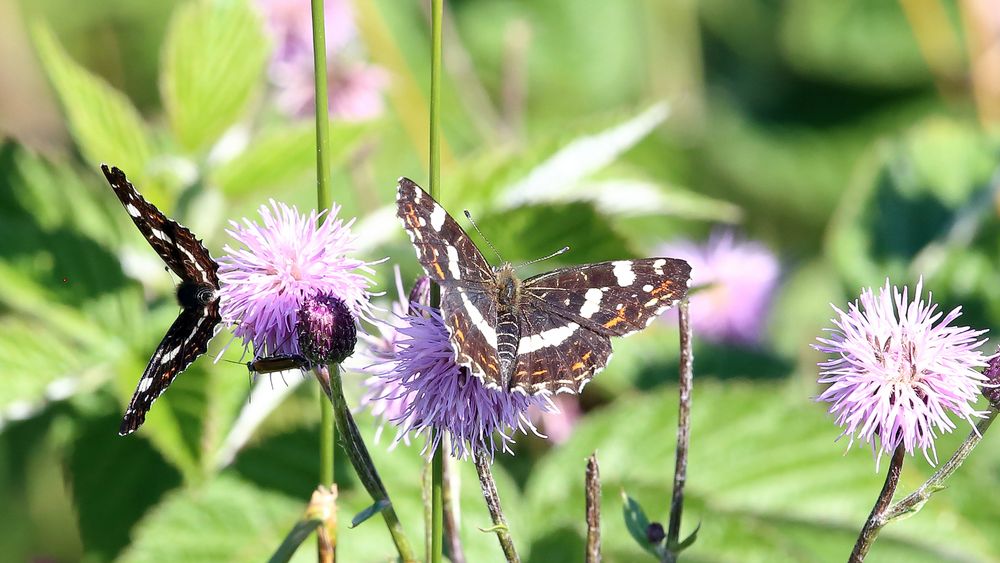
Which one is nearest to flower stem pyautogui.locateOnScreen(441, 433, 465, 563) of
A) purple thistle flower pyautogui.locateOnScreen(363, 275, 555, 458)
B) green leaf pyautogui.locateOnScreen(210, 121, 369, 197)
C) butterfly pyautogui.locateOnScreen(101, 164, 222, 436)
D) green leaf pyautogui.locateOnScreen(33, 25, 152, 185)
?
purple thistle flower pyautogui.locateOnScreen(363, 275, 555, 458)

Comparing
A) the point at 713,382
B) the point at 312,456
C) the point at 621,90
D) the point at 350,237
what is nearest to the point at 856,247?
the point at 713,382

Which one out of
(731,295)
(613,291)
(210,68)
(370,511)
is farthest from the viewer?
(731,295)

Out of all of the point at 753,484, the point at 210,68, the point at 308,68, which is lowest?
the point at 753,484

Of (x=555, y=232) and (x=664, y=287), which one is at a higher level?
(x=555, y=232)

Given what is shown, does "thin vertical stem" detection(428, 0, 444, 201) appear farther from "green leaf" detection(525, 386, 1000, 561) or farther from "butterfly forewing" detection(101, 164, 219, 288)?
"green leaf" detection(525, 386, 1000, 561)

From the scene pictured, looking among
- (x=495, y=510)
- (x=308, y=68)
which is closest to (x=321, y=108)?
(x=495, y=510)

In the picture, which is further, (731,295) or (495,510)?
(731,295)

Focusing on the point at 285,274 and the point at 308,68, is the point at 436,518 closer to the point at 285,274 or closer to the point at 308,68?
the point at 285,274
